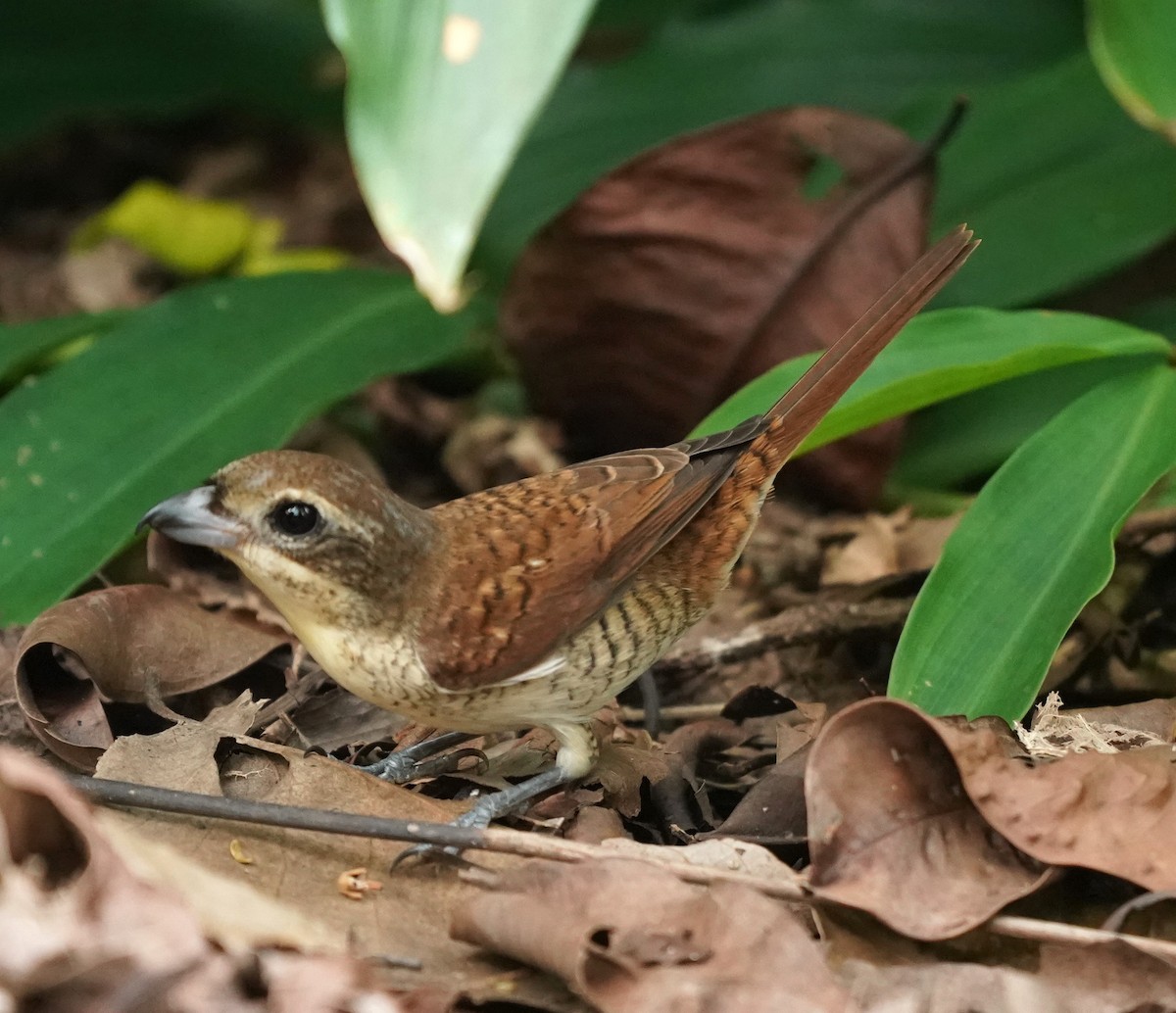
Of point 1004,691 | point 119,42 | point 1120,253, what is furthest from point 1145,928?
point 119,42

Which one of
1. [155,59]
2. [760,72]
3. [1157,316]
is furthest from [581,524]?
[155,59]

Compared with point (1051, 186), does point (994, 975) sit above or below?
below

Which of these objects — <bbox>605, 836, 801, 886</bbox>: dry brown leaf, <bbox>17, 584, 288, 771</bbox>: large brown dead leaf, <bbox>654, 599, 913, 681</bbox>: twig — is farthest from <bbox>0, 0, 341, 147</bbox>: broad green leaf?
<bbox>605, 836, 801, 886</bbox>: dry brown leaf

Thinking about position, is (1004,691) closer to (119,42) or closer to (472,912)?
(472,912)

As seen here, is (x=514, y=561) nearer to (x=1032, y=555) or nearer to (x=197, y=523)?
(x=197, y=523)

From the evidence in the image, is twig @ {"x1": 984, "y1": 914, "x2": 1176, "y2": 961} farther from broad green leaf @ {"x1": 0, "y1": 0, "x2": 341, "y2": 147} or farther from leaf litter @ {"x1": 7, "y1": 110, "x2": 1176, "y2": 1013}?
broad green leaf @ {"x1": 0, "y1": 0, "x2": 341, "y2": 147}

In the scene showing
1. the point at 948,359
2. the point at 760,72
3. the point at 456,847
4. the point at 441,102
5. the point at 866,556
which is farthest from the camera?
the point at 760,72
